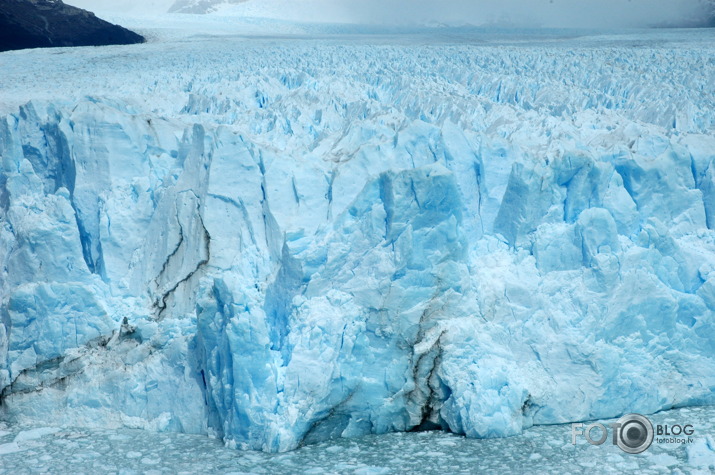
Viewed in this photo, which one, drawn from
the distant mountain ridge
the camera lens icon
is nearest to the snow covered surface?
the camera lens icon

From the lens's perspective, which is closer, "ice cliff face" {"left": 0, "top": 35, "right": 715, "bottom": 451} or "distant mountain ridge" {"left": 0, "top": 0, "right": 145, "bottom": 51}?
"ice cliff face" {"left": 0, "top": 35, "right": 715, "bottom": 451}

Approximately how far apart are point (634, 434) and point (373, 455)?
1.51 metres

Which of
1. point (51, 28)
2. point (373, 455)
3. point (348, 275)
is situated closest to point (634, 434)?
point (373, 455)

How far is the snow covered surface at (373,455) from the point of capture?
390 cm

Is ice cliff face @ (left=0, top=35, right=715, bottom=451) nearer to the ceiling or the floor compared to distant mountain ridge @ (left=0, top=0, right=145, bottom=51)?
nearer to the floor

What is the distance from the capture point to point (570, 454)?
4035mm

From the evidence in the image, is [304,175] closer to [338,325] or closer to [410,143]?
[410,143]

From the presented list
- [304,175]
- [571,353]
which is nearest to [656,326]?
[571,353]

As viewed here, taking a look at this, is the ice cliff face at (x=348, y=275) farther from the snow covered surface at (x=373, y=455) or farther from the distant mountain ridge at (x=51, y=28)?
the distant mountain ridge at (x=51, y=28)

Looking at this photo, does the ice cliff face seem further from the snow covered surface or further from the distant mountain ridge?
the distant mountain ridge

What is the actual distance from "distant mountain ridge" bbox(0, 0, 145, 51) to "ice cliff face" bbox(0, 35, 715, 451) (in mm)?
9469

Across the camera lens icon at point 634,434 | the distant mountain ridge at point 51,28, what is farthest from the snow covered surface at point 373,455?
the distant mountain ridge at point 51,28

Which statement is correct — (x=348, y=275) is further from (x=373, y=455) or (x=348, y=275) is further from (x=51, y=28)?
(x=51, y=28)

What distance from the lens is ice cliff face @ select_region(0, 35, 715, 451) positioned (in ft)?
14.3
